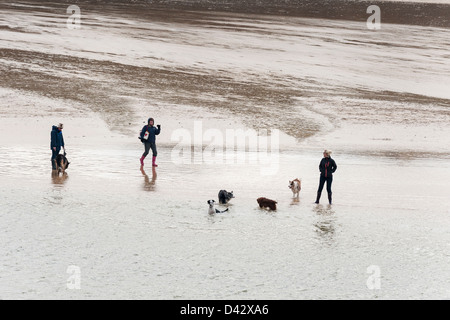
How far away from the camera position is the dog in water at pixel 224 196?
19.9m

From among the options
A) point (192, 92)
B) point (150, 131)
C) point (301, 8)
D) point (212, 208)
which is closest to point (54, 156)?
point (150, 131)

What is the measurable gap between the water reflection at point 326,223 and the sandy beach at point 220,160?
0.18 ft

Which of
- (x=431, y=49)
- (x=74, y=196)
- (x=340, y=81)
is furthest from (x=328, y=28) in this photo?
(x=74, y=196)

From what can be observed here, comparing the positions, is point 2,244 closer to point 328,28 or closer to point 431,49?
point 431,49

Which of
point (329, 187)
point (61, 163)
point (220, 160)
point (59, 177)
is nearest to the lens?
point (329, 187)

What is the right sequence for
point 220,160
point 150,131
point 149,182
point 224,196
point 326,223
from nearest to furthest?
point 326,223 → point 224,196 → point 149,182 → point 150,131 → point 220,160

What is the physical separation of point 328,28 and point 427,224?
45209 millimetres

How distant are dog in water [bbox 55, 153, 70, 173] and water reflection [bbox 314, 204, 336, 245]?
26.7 feet

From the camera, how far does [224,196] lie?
785 inches

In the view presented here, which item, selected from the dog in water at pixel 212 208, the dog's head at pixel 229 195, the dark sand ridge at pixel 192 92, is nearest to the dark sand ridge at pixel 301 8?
the dark sand ridge at pixel 192 92

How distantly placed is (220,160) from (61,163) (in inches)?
239

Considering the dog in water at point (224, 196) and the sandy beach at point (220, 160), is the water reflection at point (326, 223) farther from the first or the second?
the dog in water at point (224, 196)

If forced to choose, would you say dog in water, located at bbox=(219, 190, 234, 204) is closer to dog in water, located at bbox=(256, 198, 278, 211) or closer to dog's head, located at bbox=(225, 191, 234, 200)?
dog's head, located at bbox=(225, 191, 234, 200)

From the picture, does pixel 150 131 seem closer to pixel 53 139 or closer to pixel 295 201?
pixel 53 139
